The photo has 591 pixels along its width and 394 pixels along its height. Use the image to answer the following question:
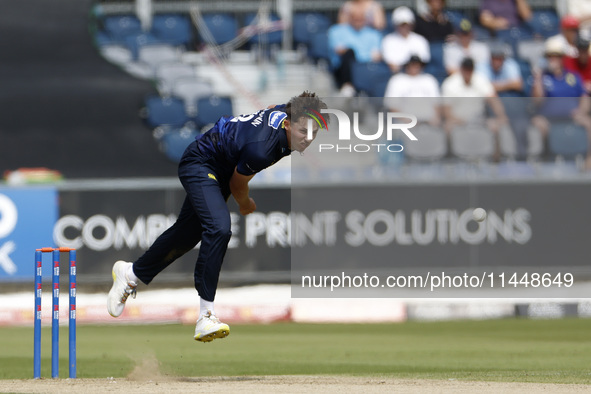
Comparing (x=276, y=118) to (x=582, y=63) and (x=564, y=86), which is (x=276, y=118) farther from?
(x=582, y=63)

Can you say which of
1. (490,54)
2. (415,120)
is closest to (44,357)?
(415,120)

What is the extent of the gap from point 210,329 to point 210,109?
27.1 ft

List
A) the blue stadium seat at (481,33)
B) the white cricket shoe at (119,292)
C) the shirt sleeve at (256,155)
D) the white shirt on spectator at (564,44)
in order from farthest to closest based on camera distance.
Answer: the blue stadium seat at (481,33), the white shirt on spectator at (564,44), the white cricket shoe at (119,292), the shirt sleeve at (256,155)

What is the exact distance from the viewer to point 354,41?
15172mm

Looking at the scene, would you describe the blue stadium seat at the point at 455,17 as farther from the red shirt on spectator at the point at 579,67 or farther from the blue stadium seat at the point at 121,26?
the blue stadium seat at the point at 121,26

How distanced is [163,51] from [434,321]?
6392mm

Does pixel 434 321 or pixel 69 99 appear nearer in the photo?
pixel 434 321

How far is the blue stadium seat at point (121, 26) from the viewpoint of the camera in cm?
1636

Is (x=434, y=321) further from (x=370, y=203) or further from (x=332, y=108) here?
(x=332, y=108)

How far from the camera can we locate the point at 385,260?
487 inches

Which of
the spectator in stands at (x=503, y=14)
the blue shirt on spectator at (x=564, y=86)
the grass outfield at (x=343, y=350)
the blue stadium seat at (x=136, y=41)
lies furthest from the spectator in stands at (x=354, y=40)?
the grass outfield at (x=343, y=350)

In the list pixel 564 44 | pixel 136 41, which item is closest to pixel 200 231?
pixel 136 41

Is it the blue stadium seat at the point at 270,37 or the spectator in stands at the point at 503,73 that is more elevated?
the blue stadium seat at the point at 270,37

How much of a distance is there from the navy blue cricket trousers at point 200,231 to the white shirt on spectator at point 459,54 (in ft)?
26.9
